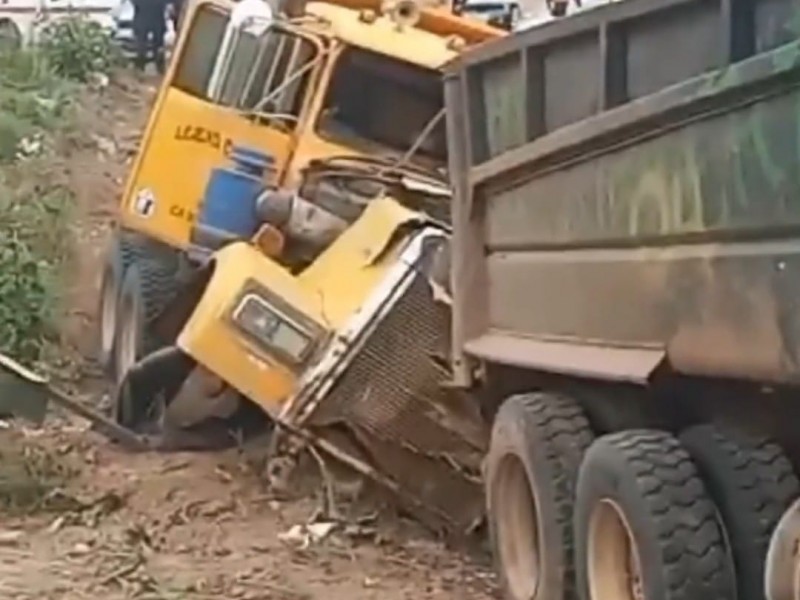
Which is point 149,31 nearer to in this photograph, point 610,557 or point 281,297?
point 281,297

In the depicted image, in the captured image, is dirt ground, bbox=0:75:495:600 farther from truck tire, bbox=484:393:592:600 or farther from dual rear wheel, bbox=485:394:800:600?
dual rear wheel, bbox=485:394:800:600

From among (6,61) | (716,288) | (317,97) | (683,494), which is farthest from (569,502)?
(6,61)

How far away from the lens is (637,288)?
542 cm

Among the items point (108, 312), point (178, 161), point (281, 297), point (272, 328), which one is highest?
point (178, 161)

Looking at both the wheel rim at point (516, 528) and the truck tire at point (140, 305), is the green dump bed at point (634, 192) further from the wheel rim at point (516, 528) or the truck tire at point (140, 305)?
the truck tire at point (140, 305)

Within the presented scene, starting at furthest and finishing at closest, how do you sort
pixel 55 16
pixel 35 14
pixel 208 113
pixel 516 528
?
pixel 35 14 → pixel 55 16 → pixel 208 113 → pixel 516 528

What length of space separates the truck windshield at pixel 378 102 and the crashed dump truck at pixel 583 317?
855 millimetres

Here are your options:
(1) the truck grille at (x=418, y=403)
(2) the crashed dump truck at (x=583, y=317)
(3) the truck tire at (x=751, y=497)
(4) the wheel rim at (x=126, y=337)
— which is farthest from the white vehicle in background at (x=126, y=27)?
(3) the truck tire at (x=751, y=497)

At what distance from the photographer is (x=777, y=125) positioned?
4535 millimetres

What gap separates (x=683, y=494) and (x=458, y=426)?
283cm

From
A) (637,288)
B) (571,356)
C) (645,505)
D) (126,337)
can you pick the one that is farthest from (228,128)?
(645,505)

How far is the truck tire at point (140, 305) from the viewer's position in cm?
1105

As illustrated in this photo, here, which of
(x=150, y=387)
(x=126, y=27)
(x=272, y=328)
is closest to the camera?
(x=272, y=328)

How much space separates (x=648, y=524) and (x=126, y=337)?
668 centimetres
